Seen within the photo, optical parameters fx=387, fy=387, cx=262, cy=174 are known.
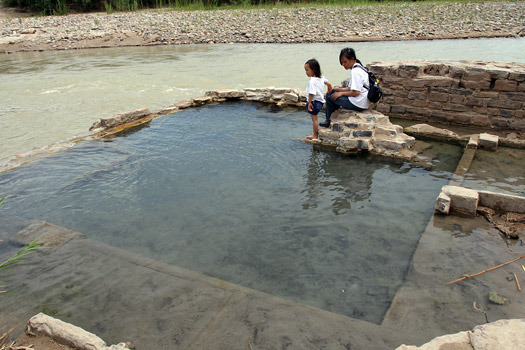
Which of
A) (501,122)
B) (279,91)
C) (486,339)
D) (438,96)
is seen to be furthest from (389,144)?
(486,339)

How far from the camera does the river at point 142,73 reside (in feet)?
29.9

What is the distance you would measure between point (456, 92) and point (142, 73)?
445 inches

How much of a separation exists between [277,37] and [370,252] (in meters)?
20.4

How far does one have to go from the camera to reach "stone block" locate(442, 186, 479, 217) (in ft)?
13.2

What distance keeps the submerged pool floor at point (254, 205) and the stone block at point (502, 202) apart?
54 centimetres

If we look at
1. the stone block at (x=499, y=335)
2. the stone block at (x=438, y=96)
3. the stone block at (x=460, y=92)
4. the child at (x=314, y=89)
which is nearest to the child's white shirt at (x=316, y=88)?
the child at (x=314, y=89)

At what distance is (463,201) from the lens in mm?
4062

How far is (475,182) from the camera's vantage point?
4844 millimetres

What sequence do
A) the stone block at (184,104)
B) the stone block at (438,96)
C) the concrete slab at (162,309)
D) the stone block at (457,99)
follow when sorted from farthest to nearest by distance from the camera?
the stone block at (184,104) < the stone block at (438,96) < the stone block at (457,99) < the concrete slab at (162,309)

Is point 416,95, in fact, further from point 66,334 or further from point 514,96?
point 66,334

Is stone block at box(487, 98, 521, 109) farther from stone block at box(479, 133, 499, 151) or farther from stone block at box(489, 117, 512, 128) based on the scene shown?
stone block at box(479, 133, 499, 151)

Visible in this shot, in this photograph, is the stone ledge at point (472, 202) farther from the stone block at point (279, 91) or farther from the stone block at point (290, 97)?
the stone block at point (279, 91)

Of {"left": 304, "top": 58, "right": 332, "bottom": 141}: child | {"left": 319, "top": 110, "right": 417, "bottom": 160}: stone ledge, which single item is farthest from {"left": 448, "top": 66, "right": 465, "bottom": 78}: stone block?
{"left": 304, "top": 58, "right": 332, "bottom": 141}: child

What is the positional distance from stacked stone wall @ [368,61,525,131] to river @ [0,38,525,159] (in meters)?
4.20
